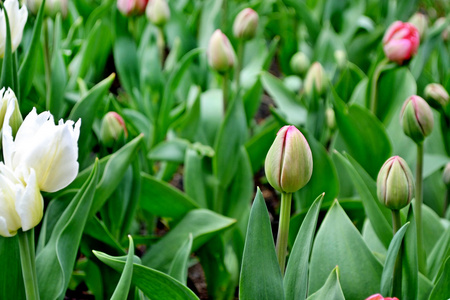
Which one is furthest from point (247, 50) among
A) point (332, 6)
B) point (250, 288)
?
point (250, 288)

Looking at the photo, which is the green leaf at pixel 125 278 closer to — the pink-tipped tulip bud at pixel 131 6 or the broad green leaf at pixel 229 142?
the broad green leaf at pixel 229 142

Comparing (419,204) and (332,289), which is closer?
(332,289)

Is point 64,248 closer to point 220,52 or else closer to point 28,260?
point 28,260

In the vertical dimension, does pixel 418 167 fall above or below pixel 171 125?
above

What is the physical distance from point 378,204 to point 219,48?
1.53ft

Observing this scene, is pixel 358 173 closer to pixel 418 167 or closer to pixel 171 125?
pixel 418 167

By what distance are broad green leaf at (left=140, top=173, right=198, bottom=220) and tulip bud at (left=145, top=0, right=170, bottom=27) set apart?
51 cm

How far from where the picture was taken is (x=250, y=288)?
78cm

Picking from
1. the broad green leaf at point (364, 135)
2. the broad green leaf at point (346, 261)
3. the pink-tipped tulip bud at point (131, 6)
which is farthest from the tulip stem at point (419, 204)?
the pink-tipped tulip bud at point (131, 6)

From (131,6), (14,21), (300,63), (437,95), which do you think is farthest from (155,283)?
(300,63)

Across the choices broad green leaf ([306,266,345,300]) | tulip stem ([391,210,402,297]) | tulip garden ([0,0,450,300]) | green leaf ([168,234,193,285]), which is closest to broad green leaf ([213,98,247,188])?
tulip garden ([0,0,450,300])

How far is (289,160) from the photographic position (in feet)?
2.35

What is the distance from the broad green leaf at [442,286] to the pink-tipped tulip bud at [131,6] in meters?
0.95

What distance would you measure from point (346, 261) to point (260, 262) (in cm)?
18
